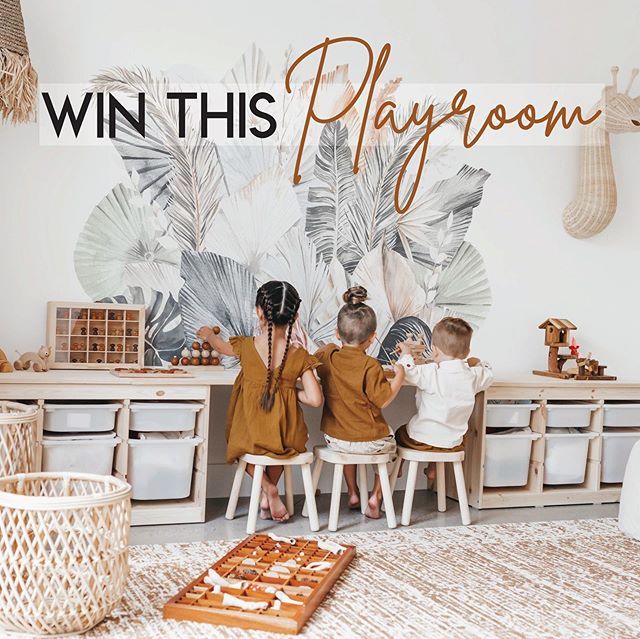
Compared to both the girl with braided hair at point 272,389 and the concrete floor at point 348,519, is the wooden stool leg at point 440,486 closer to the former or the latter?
the concrete floor at point 348,519

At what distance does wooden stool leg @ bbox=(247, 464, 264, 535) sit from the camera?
3.23m

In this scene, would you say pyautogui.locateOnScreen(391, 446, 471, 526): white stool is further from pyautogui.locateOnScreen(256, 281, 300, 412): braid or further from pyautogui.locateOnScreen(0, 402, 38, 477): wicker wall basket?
pyautogui.locateOnScreen(0, 402, 38, 477): wicker wall basket

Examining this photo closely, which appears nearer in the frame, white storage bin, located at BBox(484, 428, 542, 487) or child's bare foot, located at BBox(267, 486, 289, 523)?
child's bare foot, located at BBox(267, 486, 289, 523)

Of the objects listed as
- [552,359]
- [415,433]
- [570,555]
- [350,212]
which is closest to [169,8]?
[350,212]

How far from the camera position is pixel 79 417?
3.23 metres

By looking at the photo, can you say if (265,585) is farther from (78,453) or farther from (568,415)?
(568,415)

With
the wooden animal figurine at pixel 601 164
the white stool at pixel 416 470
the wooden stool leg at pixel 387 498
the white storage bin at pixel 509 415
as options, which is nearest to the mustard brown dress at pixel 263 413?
the wooden stool leg at pixel 387 498

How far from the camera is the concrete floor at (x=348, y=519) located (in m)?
3.20

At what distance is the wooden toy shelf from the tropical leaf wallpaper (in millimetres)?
534

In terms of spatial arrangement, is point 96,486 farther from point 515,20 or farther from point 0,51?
point 515,20

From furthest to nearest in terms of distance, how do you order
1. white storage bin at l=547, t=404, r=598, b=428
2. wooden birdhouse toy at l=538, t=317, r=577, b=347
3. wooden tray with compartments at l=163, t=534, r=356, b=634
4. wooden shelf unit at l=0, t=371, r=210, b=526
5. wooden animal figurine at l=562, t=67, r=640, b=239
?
1. wooden animal figurine at l=562, t=67, r=640, b=239
2. wooden birdhouse toy at l=538, t=317, r=577, b=347
3. white storage bin at l=547, t=404, r=598, b=428
4. wooden shelf unit at l=0, t=371, r=210, b=526
5. wooden tray with compartments at l=163, t=534, r=356, b=634

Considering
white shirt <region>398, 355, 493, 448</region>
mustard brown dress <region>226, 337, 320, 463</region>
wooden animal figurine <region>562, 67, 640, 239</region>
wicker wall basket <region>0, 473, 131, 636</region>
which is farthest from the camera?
wooden animal figurine <region>562, 67, 640, 239</region>

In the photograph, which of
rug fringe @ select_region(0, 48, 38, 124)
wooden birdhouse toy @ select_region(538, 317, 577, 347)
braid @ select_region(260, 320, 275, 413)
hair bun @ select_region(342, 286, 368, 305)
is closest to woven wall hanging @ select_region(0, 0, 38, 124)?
rug fringe @ select_region(0, 48, 38, 124)

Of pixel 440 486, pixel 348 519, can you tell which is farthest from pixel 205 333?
pixel 440 486
